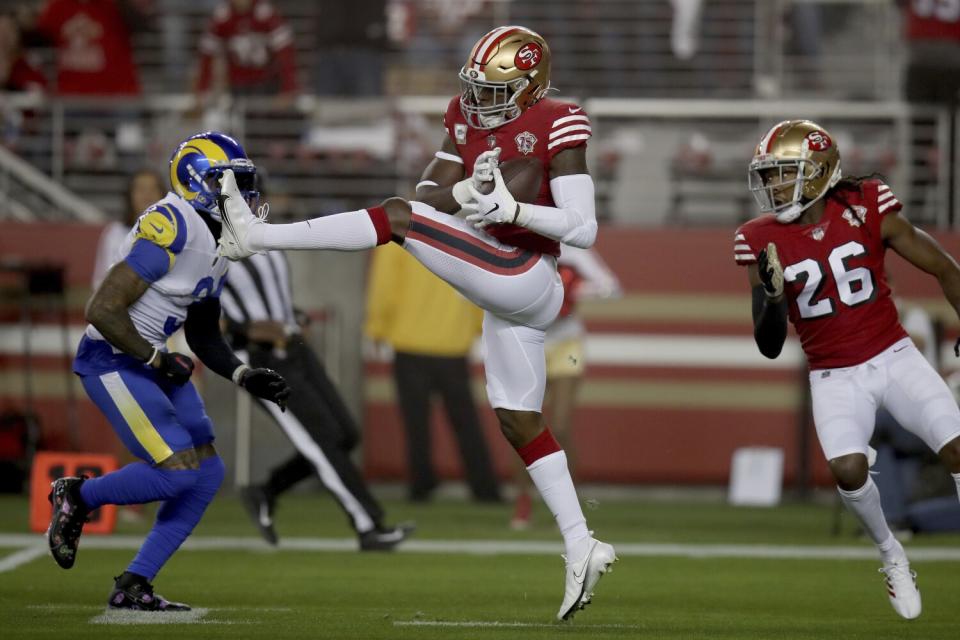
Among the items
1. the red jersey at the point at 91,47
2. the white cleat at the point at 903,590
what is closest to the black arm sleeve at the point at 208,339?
the white cleat at the point at 903,590

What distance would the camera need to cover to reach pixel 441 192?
5844mm

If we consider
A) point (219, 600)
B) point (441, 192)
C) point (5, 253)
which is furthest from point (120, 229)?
point (441, 192)

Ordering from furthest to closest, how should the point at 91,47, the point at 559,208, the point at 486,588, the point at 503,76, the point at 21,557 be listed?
the point at 91,47
the point at 21,557
the point at 486,588
the point at 503,76
the point at 559,208

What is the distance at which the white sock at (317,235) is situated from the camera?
18.0ft

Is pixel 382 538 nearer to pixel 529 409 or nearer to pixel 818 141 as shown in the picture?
pixel 529 409

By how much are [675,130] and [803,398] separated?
8.56ft

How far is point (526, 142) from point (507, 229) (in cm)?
33

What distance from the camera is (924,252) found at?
614cm

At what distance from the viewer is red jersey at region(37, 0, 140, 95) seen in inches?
505

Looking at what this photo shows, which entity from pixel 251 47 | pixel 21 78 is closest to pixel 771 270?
pixel 251 47

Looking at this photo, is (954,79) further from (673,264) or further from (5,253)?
(5,253)

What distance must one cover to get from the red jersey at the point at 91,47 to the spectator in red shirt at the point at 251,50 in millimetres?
688

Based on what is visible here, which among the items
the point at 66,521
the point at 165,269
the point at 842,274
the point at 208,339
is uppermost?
the point at 165,269

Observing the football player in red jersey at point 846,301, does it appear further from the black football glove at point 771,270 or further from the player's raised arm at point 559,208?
the player's raised arm at point 559,208
